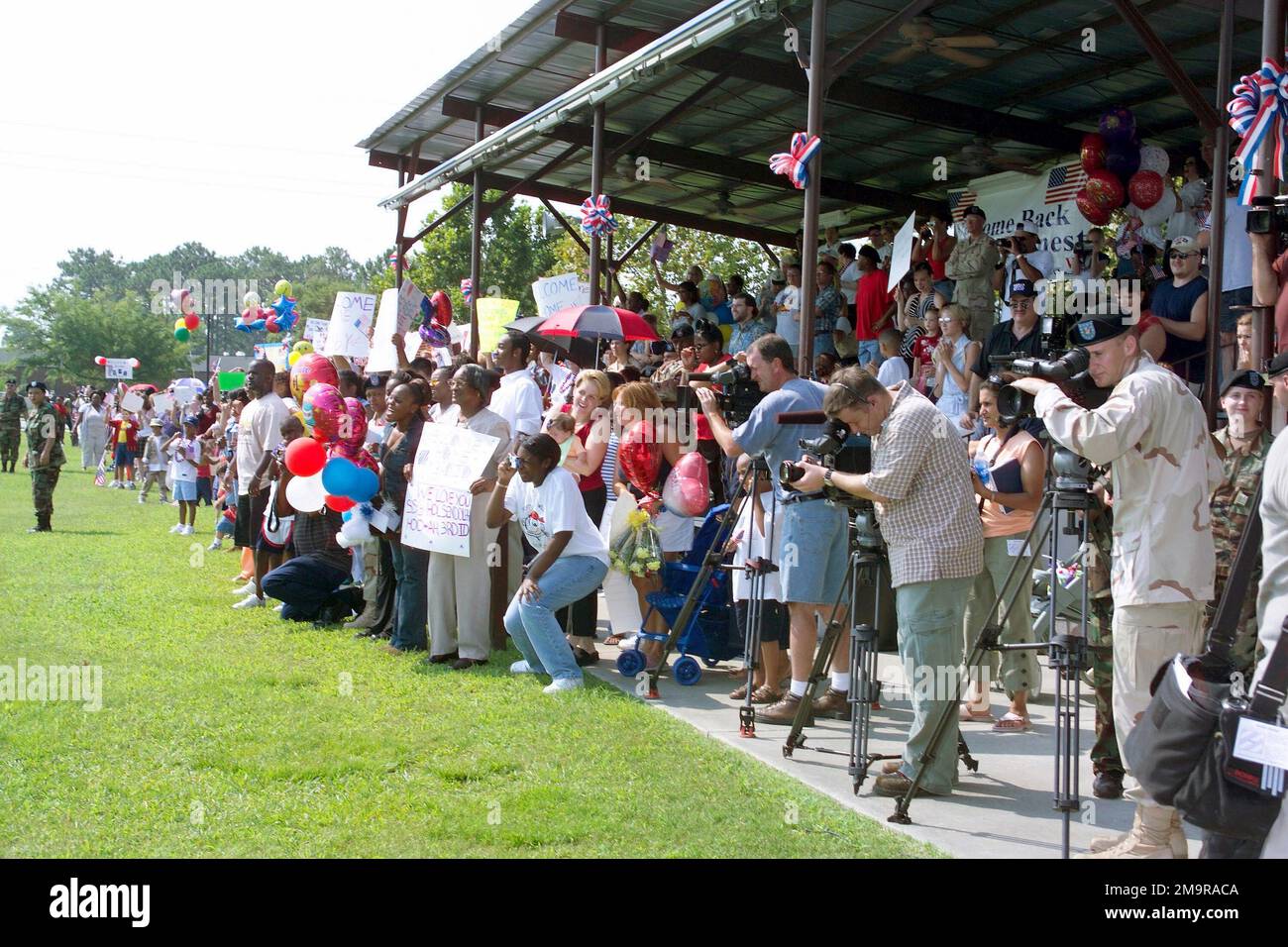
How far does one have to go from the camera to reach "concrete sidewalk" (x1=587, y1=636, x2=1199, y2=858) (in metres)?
5.26

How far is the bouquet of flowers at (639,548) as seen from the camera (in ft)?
28.9

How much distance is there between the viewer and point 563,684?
7934 mm

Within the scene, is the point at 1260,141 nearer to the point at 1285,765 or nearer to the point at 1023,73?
the point at 1285,765

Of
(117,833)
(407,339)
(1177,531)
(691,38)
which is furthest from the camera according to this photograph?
(407,339)

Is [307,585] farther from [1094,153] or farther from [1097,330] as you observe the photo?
[1094,153]

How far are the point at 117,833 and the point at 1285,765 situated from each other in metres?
4.33

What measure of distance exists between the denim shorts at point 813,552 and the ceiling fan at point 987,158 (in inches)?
380

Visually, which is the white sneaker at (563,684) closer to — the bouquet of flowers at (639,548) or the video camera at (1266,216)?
the bouquet of flowers at (639,548)

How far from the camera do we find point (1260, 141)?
21.5ft

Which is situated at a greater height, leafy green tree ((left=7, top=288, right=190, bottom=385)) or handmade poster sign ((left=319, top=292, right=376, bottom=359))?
leafy green tree ((left=7, top=288, right=190, bottom=385))

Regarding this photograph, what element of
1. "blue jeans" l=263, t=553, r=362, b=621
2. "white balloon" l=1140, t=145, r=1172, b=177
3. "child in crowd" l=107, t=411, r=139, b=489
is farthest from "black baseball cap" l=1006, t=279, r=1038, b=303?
"child in crowd" l=107, t=411, r=139, b=489

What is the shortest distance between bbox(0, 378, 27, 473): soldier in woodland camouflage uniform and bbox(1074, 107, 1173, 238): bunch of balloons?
23.9 metres

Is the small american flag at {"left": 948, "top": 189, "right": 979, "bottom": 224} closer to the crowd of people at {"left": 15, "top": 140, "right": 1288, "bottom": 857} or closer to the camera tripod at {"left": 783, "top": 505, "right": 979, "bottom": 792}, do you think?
the crowd of people at {"left": 15, "top": 140, "right": 1288, "bottom": 857}

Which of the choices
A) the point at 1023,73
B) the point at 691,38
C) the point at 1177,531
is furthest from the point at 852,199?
the point at 1177,531
